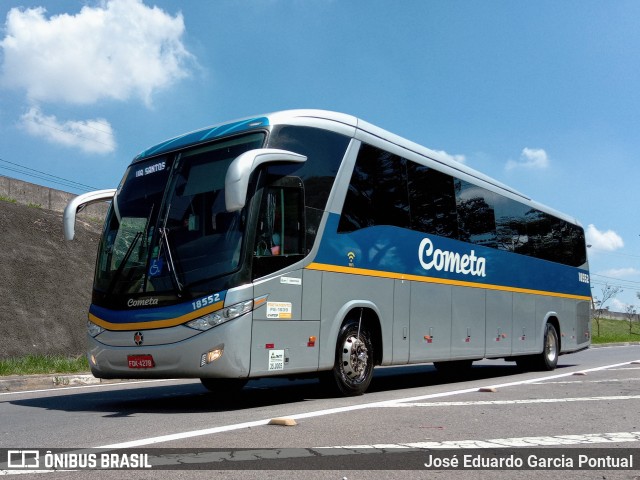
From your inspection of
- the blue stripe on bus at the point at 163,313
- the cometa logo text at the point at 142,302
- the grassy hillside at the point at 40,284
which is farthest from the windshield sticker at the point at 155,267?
the grassy hillside at the point at 40,284

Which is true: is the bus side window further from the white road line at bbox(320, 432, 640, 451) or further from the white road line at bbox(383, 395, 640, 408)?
the white road line at bbox(320, 432, 640, 451)

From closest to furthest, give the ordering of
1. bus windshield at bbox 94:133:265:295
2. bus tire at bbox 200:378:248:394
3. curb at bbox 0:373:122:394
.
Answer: bus windshield at bbox 94:133:265:295, bus tire at bbox 200:378:248:394, curb at bbox 0:373:122:394

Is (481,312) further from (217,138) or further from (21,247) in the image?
(21,247)

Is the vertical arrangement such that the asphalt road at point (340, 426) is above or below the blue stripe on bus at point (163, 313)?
below

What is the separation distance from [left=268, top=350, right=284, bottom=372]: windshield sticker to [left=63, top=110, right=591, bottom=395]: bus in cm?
2

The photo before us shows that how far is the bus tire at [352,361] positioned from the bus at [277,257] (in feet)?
0.07

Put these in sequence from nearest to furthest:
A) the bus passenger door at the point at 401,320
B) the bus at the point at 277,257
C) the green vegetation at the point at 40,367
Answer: the bus at the point at 277,257 < the bus passenger door at the point at 401,320 < the green vegetation at the point at 40,367

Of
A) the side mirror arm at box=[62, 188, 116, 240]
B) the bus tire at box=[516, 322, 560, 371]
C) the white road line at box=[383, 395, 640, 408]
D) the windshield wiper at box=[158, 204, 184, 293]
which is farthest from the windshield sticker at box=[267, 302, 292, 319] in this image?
the bus tire at box=[516, 322, 560, 371]

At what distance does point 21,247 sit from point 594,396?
56.2ft

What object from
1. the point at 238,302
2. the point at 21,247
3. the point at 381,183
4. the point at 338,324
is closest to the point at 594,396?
the point at 338,324

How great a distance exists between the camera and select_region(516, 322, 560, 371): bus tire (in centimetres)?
1611

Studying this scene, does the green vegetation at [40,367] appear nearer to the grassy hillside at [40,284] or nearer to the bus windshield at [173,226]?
the grassy hillside at [40,284]

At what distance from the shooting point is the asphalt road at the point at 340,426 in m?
4.70

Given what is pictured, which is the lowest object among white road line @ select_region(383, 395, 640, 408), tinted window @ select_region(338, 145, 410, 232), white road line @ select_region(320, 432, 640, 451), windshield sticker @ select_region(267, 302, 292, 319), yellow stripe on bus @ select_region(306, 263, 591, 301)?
white road line @ select_region(320, 432, 640, 451)
